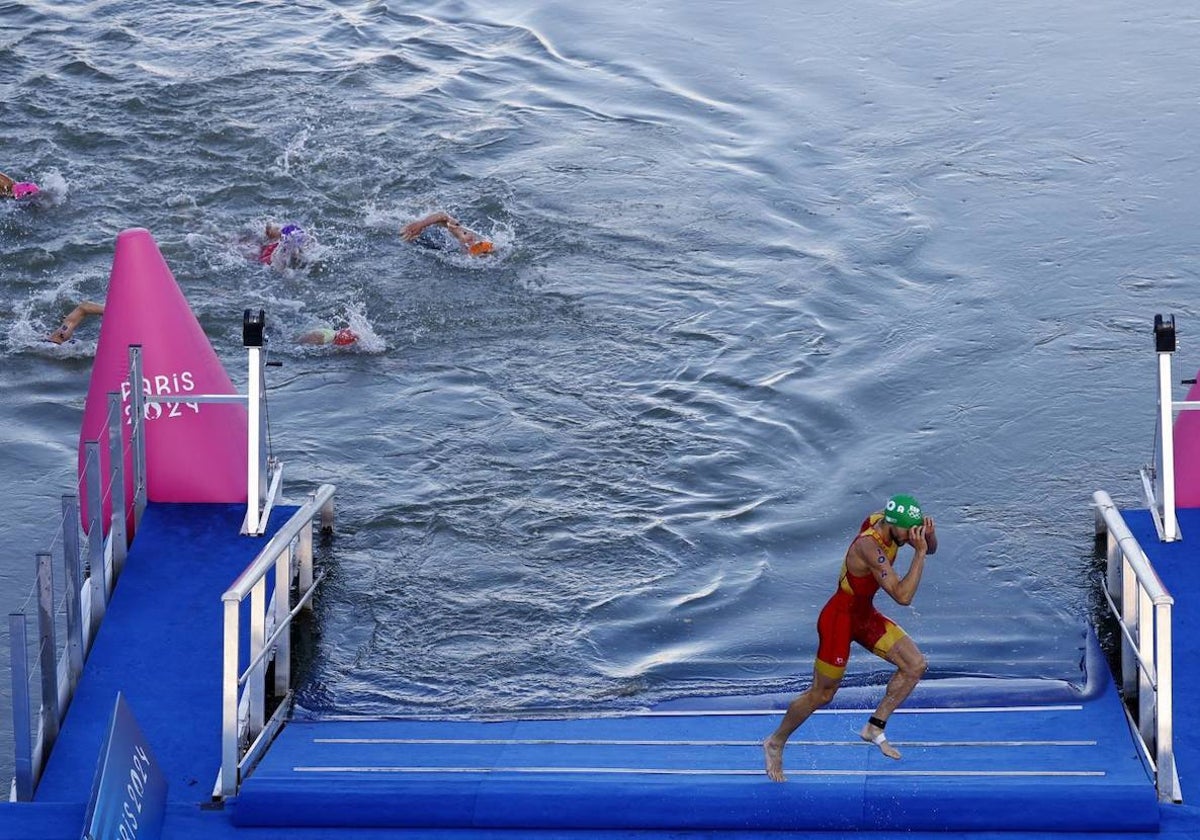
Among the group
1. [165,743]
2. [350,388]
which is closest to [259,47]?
[350,388]

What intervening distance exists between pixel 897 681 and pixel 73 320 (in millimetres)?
10340

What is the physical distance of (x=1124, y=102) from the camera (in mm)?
20297

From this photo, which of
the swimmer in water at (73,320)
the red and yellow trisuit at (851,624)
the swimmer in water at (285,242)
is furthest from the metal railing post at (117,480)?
the swimmer in water at (285,242)

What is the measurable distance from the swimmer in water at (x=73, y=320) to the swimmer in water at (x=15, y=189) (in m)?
2.86

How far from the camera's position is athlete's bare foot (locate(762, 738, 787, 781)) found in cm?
764

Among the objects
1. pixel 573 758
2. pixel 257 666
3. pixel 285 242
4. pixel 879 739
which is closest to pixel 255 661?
pixel 257 666

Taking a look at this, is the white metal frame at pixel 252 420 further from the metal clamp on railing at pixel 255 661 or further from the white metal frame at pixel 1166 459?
the white metal frame at pixel 1166 459

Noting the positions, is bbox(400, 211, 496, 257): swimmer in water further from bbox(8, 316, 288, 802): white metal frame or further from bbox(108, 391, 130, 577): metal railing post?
bbox(108, 391, 130, 577): metal railing post

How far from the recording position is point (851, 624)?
7.60m

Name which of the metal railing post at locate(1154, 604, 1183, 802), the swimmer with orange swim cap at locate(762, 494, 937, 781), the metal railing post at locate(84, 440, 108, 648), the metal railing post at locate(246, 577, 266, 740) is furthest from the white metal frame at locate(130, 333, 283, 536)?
the metal railing post at locate(1154, 604, 1183, 802)

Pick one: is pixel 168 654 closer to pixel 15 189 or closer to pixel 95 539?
pixel 95 539

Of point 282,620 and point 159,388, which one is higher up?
point 159,388

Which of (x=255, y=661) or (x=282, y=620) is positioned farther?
(x=282, y=620)

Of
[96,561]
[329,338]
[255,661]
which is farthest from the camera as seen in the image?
[329,338]
